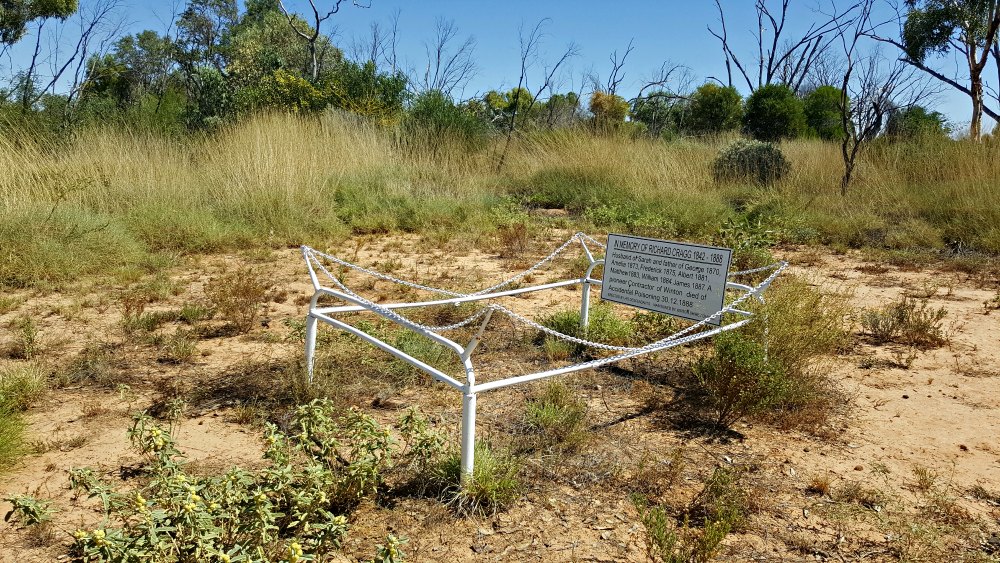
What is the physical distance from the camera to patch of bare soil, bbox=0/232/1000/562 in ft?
8.42

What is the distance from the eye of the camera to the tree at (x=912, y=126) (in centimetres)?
1370

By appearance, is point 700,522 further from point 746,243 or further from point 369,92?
point 369,92

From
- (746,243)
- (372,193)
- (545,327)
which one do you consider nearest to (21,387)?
(545,327)

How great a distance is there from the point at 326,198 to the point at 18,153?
141 inches

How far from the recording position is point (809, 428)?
361cm

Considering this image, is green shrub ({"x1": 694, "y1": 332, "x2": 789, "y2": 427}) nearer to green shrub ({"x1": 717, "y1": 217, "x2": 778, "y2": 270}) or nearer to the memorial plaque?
Answer: the memorial plaque

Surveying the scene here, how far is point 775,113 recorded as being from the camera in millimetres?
18000

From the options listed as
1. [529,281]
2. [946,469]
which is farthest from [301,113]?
[946,469]

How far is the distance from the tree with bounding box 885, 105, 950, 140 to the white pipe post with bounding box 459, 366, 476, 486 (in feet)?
44.7

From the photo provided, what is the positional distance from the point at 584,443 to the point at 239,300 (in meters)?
3.12

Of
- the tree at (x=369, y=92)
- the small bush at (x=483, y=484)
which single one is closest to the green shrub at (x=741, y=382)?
the small bush at (x=483, y=484)

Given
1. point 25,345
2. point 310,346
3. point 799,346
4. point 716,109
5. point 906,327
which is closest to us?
point 310,346

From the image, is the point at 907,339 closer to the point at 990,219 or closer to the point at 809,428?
the point at 809,428

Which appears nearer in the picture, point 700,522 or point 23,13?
point 700,522
